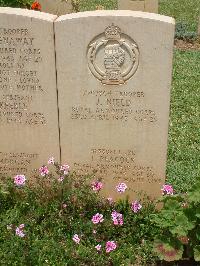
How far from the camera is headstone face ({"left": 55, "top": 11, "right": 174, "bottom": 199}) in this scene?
384cm

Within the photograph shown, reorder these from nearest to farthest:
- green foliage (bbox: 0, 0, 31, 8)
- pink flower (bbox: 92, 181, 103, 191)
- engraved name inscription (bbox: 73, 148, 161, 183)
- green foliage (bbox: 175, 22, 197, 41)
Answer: pink flower (bbox: 92, 181, 103, 191) < engraved name inscription (bbox: 73, 148, 161, 183) < green foliage (bbox: 0, 0, 31, 8) < green foliage (bbox: 175, 22, 197, 41)

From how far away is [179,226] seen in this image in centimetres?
341

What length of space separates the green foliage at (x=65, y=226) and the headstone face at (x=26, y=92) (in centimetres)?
25

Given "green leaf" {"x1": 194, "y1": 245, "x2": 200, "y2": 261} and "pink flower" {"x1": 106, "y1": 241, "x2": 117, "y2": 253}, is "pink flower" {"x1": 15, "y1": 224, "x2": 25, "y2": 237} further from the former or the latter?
"green leaf" {"x1": 194, "y1": 245, "x2": 200, "y2": 261}

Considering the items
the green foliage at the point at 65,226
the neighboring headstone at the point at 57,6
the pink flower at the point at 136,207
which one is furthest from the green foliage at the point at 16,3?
the pink flower at the point at 136,207

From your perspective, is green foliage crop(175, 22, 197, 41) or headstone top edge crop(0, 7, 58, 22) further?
green foliage crop(175, 22, 197, 41)

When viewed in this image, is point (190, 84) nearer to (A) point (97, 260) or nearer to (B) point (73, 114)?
(B) point (73, 114)

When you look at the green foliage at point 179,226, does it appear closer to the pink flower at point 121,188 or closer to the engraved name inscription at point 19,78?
the pink flower at point 121,188

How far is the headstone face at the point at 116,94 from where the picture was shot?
12.6ft

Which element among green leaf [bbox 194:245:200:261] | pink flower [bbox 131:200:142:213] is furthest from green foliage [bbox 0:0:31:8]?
green leaf [bbox 194:245:200:261]

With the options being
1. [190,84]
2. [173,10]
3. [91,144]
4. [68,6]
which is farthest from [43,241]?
[173,10]

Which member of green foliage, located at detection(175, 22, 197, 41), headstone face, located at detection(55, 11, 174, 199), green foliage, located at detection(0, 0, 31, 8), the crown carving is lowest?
headstone face, located at detection(55, 11, 174, 199)

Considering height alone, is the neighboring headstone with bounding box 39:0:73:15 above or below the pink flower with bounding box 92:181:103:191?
above

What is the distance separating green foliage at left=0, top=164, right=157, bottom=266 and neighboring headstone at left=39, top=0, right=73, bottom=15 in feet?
22.5
